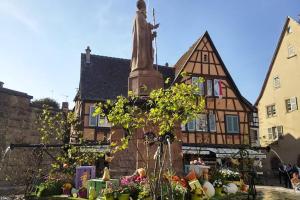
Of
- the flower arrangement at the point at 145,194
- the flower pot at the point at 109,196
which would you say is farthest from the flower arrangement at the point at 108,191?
the flower arrangement at the point at 145,194

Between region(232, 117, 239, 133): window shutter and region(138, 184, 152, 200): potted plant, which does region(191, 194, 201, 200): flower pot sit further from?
region(232, 117, 239, 133): window shutter

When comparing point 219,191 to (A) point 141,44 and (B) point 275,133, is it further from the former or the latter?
(B) point 275,133

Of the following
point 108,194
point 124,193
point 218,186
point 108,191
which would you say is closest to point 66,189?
point 108,191

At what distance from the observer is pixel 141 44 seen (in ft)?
43.9

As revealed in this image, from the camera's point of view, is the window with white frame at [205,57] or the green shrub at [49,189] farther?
the window with white frame at [205,57]

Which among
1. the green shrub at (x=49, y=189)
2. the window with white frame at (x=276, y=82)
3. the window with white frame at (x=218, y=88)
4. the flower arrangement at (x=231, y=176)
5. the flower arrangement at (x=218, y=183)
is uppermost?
the window with white frame at (x=276, y=82)

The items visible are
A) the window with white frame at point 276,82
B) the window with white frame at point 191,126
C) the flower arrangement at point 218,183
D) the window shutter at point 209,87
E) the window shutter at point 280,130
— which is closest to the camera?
the flower arrangement at point 218,183

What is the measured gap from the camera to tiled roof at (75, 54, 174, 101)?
1095 inches

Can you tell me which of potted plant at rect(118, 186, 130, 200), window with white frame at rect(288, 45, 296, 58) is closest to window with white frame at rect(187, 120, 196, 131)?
window with white frame at rect(288, 45, 296, 58)

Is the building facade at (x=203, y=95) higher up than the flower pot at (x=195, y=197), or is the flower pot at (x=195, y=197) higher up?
the building facade at (x=203, y=95)

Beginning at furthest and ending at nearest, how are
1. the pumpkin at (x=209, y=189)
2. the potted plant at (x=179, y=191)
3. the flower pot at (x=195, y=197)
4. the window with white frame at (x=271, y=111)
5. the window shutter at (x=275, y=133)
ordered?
the window with white frame at (x=271, y=111), the window shutter at (x=275, y=133), the pumpkin at (x=209, y=189), the flower pot at (x=195, y=197), the potted plant at (x=179, y=191)

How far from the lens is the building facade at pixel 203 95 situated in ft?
88.1

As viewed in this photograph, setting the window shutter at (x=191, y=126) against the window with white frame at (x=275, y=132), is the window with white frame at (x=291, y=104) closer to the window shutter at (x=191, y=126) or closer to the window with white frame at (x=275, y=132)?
the window with white frame at (x=275, y=132)

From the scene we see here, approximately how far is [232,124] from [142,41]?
1750cm
